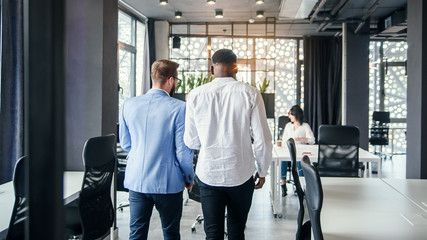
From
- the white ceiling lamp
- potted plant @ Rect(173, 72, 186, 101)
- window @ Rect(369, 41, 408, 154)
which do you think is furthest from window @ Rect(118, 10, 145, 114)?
window @ Rect(369, 41, 408, 154)

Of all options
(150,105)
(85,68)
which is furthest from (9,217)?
(85,68)

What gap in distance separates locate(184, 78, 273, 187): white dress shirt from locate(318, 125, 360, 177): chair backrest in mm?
2429

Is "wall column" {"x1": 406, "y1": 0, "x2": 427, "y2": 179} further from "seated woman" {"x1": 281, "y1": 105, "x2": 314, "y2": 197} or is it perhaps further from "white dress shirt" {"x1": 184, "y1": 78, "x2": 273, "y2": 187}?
"white dress shirt" {"x1": 184, "y1": 78, "x2": 273, "y2": 187}

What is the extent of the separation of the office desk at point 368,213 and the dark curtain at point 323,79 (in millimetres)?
7424

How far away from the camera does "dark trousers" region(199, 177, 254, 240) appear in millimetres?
2098

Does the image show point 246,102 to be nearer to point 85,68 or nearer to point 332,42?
point 85,68

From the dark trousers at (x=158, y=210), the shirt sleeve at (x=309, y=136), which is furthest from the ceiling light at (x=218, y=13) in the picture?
the dark trousers at (x=158, y=210)

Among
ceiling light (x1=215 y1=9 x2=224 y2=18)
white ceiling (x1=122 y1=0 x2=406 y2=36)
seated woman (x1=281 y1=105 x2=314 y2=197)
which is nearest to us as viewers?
seated woman (x1=281 y1=105 x2=314 y2=197)

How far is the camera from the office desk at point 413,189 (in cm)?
239

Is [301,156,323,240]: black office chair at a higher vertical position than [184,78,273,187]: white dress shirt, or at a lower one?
lower

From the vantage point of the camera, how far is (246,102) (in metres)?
2.07

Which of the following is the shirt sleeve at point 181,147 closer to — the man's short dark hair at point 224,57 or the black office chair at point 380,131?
the man's short dark hair at point 224,57

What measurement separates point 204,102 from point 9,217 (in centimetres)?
124

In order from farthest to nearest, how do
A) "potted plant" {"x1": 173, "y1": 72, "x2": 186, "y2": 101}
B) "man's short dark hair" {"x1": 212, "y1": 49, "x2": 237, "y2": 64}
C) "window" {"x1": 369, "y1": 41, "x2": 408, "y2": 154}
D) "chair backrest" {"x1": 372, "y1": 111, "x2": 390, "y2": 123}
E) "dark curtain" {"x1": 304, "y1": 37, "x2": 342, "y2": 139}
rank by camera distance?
"window" {"x1": 369, "y1": 41, "x2": 408, "y2": 154}
"dark curtain" {"x1": 304, "y1": 37, "x2": 342, "y2": 139}
"chair backrest" {"x1": 372, "y1": 111, "x2": 390, "y2": 123}
"potted plant" {"x1": 173, "y1": 72, "x2": 186, "y2": 101}
"man's short dark hair" {"x1": 212, "y1": 49, "x2": 237, "y2": 64}
